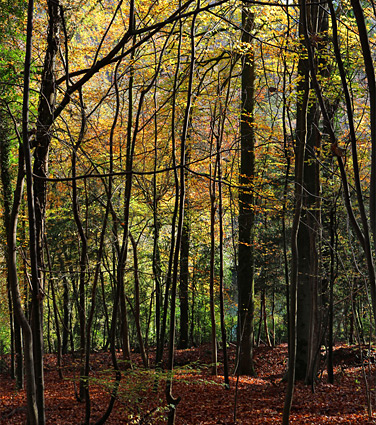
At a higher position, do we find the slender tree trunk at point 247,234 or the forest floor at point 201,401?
the slender tree trunk at point 247,234

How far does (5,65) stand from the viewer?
21.7 ft

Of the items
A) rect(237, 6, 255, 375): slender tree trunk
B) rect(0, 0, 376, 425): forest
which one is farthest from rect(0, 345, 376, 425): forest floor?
rect(237, 6, 255, 375): slender tree trunk

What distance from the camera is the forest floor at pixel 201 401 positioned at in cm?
516

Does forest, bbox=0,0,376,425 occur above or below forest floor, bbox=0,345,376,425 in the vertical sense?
above

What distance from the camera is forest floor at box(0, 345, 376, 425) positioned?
5161 mm

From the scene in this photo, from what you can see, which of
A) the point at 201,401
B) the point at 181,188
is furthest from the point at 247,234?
the point at 181,188

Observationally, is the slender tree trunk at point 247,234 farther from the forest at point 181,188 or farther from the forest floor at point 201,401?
the forest floor at point 201,401

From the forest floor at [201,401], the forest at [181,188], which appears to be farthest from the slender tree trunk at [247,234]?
the forest floor at [201,401]

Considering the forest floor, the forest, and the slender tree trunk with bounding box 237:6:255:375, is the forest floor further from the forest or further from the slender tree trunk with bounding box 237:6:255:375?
the slender tree trunk with bounding box 237:6:255:375

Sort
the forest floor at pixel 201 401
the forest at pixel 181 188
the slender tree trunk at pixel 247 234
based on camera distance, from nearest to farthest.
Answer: the forest at pixel 181 188
the forest floor at pixel 201 401
the slender tree trunk at pixel 247 234

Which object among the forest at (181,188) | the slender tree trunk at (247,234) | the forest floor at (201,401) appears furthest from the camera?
the slender tree trunk at (247,234)

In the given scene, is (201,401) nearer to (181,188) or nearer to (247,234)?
(247,234)

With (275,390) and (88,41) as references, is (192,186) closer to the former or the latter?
(88,41)

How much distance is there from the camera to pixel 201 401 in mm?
7688
